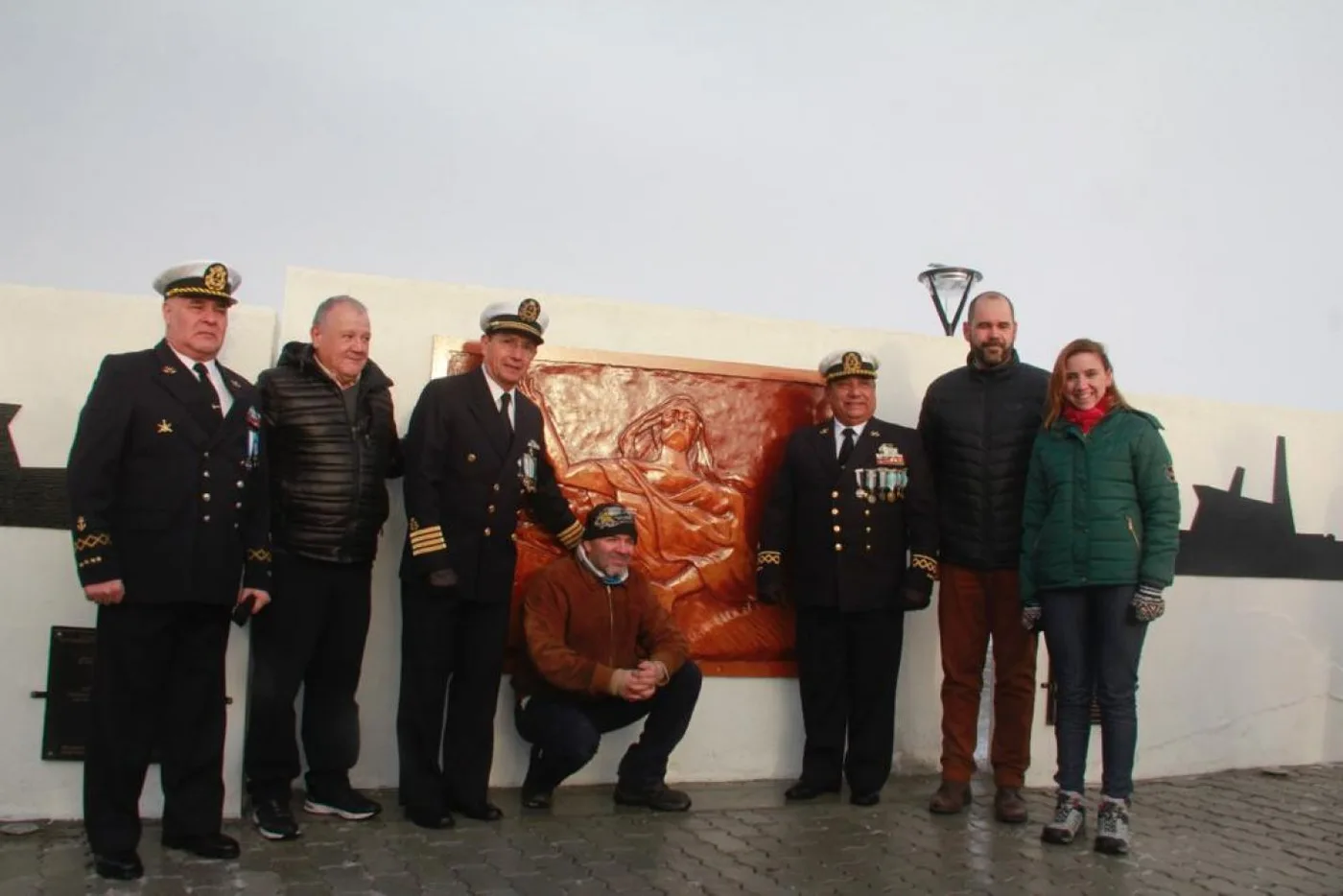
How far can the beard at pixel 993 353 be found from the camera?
5504mm

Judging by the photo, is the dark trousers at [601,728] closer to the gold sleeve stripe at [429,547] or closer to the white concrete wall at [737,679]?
the white concrete wall at [737,679]

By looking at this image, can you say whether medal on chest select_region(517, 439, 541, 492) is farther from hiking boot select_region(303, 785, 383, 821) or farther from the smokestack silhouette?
the smokestack silhouette

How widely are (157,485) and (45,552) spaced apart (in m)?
0.97

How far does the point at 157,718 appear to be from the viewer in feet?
14.2

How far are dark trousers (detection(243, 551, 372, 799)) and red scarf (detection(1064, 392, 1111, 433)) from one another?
9.57ft

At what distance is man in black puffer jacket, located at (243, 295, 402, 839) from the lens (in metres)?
4.68

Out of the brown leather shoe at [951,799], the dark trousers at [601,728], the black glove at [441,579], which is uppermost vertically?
the black glove at [441,579]

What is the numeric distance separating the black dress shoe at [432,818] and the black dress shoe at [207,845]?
2.27ft

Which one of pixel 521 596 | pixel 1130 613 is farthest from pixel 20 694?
pixel 1130 613

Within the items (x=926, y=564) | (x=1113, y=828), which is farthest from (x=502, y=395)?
(x=1113, y=828)

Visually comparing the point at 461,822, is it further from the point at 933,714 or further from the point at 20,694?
the point at 933,714

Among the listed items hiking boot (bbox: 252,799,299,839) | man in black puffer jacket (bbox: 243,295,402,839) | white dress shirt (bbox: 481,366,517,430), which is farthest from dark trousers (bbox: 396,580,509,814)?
white dress shirt (bbox: 481,366,517,430)

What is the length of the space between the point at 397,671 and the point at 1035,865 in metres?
2.74

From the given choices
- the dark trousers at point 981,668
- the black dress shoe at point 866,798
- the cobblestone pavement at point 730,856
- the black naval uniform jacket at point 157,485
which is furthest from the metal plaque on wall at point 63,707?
the dark trousers at point 981,668
